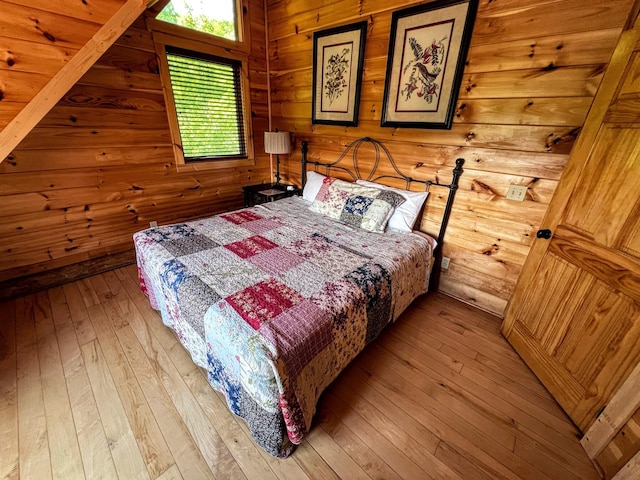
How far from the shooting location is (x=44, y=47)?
1.15 metres

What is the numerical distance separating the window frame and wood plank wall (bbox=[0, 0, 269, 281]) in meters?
0.07

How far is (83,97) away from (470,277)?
356cm

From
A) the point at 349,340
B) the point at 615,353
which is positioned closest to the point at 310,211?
the point at 349,340

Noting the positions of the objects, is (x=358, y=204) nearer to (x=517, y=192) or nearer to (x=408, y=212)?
(x=408, y=212)

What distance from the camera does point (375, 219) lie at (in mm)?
2162

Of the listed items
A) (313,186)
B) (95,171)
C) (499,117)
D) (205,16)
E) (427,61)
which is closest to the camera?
(499,117)

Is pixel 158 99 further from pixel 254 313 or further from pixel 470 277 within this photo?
pixel 470 277

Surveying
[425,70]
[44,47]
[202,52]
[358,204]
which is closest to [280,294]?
[358,204]

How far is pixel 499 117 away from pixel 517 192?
1.77 ft

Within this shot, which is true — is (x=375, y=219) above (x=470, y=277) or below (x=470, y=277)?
above

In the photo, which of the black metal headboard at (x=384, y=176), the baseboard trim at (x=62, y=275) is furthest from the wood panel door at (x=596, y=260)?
the baseboard trim at (x=62, y=275)

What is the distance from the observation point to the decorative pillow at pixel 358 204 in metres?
2.17

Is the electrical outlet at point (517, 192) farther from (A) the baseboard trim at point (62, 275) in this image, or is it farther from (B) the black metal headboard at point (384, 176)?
(A) the baseboard trim at point (62, 275)

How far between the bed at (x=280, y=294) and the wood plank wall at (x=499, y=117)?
21 centimetres
